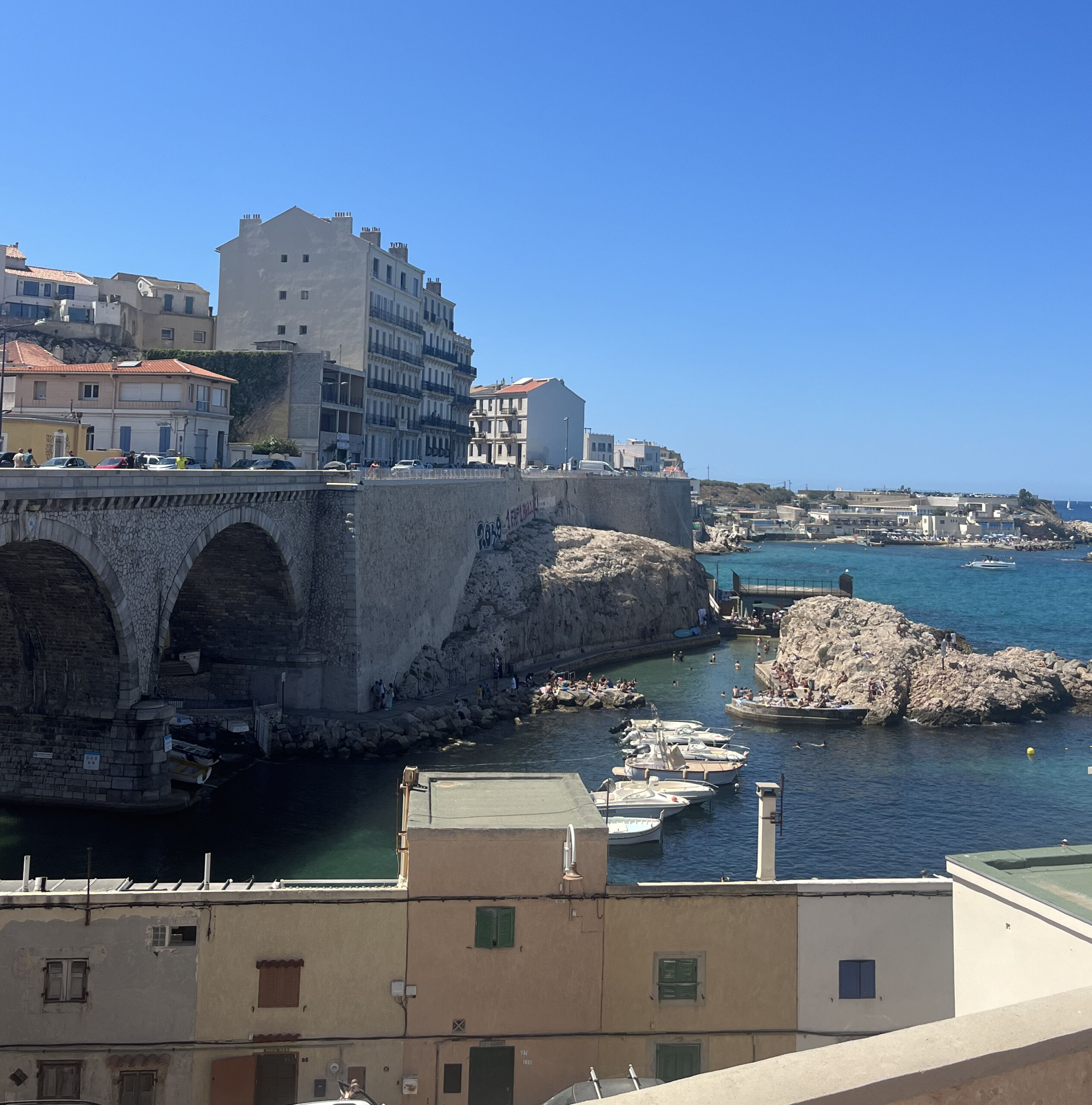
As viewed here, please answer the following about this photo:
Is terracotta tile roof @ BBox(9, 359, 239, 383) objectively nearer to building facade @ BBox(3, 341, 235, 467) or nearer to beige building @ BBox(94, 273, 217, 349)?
building facade @ BBox(3, 341, 235, 467)

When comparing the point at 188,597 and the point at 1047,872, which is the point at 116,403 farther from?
the point at 1047,872

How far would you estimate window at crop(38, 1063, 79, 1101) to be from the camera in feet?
48.6

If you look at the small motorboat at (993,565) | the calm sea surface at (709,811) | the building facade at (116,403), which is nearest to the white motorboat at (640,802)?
the calm sea surface at (709,811)

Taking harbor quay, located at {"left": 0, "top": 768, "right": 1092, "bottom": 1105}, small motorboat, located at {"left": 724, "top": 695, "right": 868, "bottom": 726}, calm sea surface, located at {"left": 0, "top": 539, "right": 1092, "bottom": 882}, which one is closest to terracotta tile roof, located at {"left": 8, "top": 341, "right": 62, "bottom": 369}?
calm sea surface, located at {"left": 0, "top": 539, "right": 1092, "bottom": 882}

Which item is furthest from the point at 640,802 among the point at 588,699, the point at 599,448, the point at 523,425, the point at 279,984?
the point at 599,448

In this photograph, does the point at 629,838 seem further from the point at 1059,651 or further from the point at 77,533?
the point at 1059,651

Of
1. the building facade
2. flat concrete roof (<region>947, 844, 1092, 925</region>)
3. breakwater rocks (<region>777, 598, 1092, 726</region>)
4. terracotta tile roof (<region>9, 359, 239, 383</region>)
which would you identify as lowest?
breakwater rocks (<region>777, 598, 1092, 726</region>)

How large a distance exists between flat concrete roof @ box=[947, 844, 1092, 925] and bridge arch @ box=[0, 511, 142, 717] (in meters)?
24.2

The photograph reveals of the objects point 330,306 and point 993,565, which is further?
point 993,565

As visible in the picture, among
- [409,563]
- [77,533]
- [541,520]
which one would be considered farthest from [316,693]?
[541,520]

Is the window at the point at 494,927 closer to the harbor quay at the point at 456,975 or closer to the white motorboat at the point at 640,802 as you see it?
the harbor quay at the point at 456,975

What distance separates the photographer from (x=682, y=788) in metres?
36.5

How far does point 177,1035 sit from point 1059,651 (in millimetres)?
68670

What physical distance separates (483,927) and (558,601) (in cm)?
4534
